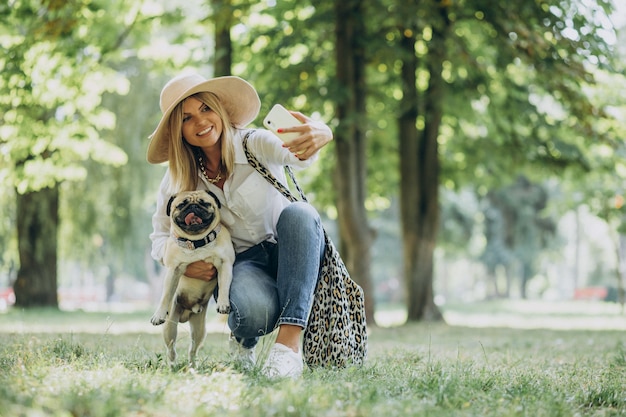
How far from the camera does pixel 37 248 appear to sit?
16.7 m

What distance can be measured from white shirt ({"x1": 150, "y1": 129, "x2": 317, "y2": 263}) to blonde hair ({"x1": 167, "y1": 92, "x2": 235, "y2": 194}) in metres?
0.06

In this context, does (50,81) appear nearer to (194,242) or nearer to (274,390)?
(194,242)

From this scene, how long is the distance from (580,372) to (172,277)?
98.5 inches

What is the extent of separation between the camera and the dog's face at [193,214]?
4.02m

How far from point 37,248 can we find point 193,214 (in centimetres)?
1389

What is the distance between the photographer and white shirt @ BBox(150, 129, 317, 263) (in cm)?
428

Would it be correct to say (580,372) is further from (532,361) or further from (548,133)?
(548,133)

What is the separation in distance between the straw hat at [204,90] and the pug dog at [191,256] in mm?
420

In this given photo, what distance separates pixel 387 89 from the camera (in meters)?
13.9

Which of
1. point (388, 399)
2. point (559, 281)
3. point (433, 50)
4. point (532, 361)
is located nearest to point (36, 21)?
point (433, 50)

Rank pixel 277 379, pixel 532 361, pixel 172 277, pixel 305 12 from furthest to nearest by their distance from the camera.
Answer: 1. pixel 305 12
2. pixel 532 361
3. pixel 172 277
4. pixel 277 379

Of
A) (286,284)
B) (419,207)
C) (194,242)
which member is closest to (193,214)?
(194,242)

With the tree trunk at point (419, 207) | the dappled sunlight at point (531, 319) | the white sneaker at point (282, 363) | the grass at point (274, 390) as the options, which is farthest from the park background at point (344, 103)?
the white sneaker at point (282, 363)

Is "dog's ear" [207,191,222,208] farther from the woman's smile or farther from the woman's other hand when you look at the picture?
the woman's other hand
